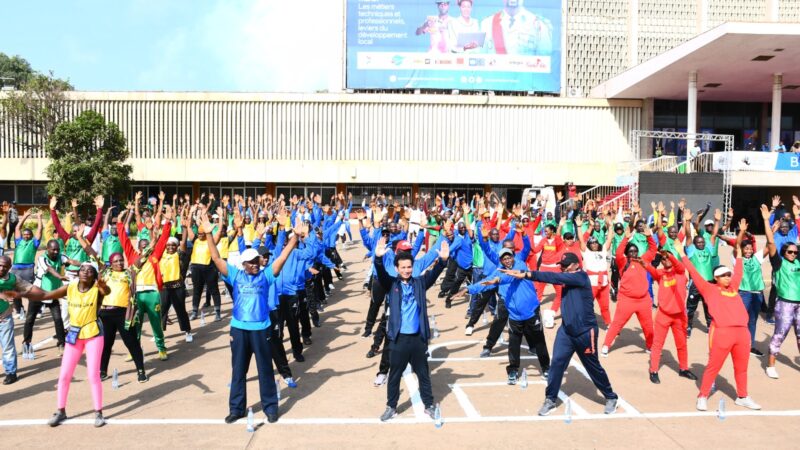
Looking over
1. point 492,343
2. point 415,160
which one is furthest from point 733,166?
point 492,343

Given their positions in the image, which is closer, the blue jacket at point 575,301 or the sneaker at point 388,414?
the sneaker at point 388,414

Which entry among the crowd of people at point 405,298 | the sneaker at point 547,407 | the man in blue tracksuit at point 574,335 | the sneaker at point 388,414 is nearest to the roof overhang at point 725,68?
the crowd of people at point 405,298

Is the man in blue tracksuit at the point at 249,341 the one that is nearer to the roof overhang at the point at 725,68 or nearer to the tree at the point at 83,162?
the roof overhang at the point at 725,68

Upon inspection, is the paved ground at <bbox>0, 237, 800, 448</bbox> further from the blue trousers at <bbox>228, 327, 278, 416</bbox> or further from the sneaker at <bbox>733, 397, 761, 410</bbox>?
the blue trousers at <bbox>228, 327, 278, 416</bbox>

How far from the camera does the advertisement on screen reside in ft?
119

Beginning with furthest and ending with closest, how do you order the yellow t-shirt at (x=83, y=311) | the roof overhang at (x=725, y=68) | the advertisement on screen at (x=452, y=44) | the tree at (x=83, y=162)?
the advertisement on screen at (x=452, y=44), the tree at (x=83, y=162), the roof overhang at (x=725, y=68), the yellow t-shirt at (x=83, y=311)

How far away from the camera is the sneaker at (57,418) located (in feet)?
21.1

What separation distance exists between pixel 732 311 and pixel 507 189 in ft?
101

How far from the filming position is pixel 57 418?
646 cm

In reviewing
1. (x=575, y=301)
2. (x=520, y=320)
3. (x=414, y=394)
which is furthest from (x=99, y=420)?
(x=575, y=301)

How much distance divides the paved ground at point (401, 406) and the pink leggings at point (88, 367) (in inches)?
12.0

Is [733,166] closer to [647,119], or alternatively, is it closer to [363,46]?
[647,119]

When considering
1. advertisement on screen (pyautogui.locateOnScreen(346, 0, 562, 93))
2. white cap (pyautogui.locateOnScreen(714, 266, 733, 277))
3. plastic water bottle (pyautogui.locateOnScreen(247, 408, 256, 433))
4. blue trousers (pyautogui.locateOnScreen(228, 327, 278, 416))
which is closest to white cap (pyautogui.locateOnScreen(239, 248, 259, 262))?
blue trousers (pyautogui.locateOnScreen(228, 327, 278, 416))

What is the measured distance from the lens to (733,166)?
2611 centimetres
